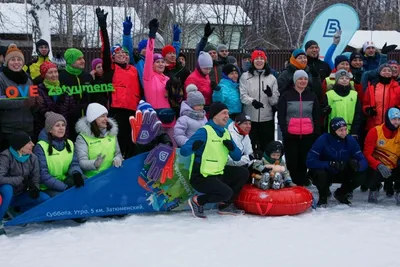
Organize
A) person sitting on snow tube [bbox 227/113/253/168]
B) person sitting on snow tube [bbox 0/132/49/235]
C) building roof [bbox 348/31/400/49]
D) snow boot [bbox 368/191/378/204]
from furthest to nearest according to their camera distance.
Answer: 1. building roof [bbox 348/31/400/49]
2. snow boot [bbox 368/191/378/204]
3. person sitting on snow tube [bbox 227/113/253/168]
4. person sitting on snow tube [bbox 0/132/49/235]

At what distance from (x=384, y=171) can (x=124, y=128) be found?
313 cm

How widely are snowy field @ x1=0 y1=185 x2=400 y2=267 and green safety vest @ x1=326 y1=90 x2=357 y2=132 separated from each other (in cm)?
137

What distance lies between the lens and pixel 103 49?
641cm

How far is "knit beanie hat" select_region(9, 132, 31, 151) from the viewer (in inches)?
206

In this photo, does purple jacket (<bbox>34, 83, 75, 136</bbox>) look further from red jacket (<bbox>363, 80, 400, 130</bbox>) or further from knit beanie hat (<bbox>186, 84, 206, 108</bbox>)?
red jacket (<bbox>363, 80, 400, 130</bbox>)

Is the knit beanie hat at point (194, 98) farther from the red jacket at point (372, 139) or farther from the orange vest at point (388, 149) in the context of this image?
the orange vest at point (388, 149)

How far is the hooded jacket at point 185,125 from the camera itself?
6.02 meters

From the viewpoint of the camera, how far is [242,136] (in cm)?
627

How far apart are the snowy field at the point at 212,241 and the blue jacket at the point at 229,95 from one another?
1581mm

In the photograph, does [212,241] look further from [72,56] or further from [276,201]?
[72,56]

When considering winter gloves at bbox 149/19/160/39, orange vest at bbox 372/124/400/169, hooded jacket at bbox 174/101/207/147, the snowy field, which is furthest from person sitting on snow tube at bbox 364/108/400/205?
winter gloves at bbox 149/19/160/39

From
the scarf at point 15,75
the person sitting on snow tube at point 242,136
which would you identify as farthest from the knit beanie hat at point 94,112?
the person sitting on snow tube at point 242,136

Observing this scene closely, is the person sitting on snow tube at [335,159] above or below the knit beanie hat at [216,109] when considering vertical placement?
below

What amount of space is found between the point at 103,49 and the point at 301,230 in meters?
3.09
